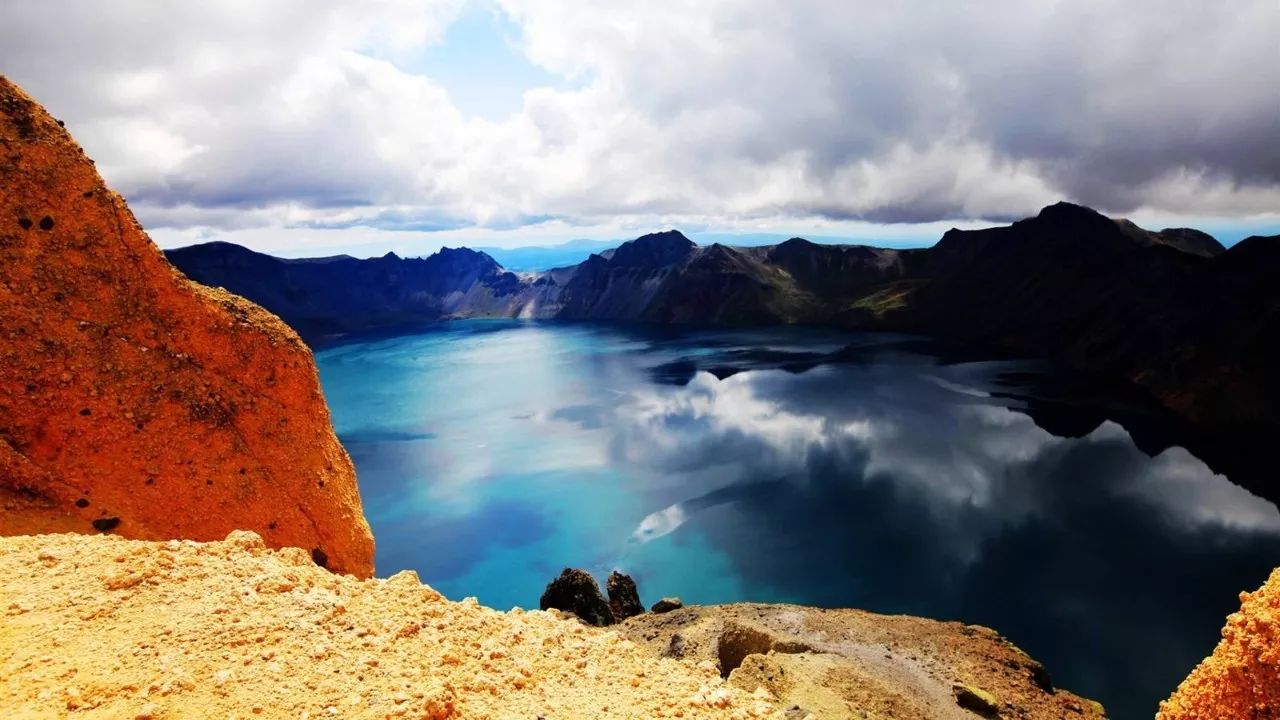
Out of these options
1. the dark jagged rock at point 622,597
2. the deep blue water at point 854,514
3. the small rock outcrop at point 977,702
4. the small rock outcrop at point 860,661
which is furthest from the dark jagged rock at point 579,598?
the small rock outcrop at point 977,702

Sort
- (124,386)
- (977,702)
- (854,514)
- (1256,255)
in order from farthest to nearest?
1. (1256,255)
2. (854,514)
3. (977,702)
4. (124,386)

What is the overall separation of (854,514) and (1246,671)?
64703 millimetres

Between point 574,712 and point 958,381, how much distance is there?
139 meters

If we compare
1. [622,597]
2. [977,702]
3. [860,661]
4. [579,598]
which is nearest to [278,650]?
[860,661]

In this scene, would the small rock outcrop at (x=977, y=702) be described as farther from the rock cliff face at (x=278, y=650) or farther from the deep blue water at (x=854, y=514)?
the deep blue water at (x=854, y=514)

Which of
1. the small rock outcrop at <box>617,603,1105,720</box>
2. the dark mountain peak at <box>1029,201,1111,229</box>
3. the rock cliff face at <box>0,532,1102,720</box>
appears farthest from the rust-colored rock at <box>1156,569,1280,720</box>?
the dark mountain peak at <box>1029,201,1111,229</box>

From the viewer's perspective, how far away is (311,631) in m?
7.78

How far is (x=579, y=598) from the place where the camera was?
3834cm

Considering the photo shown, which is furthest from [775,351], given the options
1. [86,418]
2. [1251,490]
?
[86,418]

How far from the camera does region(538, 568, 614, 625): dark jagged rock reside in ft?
125

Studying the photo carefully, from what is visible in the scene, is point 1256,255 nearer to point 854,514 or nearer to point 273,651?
point 854,514

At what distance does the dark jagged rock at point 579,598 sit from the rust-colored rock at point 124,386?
2114 cm

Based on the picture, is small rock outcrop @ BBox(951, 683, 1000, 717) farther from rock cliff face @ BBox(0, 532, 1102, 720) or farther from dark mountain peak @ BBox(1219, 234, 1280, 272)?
dark mountain peak @ BBox(1219, 234, 1280, 272)

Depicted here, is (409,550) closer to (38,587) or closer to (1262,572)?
(38,587)
